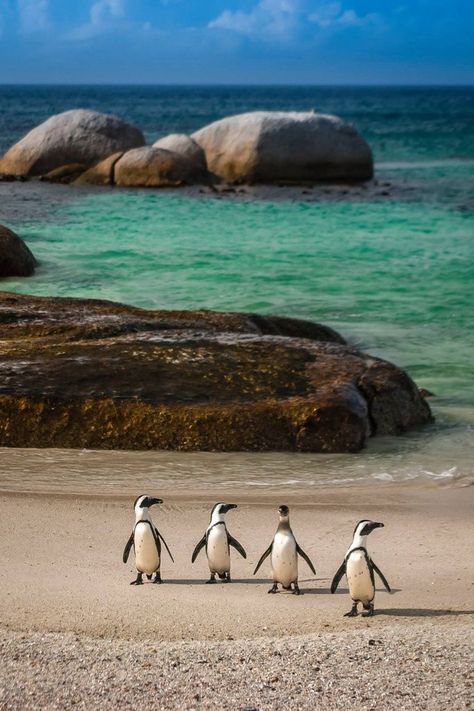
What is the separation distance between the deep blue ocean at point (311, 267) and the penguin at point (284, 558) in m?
2.15

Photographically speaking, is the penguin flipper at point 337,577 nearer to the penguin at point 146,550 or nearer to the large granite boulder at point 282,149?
the penguin at point 146,550

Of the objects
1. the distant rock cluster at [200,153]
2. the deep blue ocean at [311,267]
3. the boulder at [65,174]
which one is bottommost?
the deep blue ocean at [311,267]

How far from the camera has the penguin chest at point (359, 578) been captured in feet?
14.4

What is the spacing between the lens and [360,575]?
4387 millimetres

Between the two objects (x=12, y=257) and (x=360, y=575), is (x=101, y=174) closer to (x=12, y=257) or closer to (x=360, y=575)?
(x=12, y=257)

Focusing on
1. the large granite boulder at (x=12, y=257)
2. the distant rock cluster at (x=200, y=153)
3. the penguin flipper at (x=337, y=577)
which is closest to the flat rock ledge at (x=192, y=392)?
the penguin flipper at (x=337, y=577)

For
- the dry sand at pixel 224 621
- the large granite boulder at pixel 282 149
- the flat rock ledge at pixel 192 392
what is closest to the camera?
the dry sand at pixel 224 621

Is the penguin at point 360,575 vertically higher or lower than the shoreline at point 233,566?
higher

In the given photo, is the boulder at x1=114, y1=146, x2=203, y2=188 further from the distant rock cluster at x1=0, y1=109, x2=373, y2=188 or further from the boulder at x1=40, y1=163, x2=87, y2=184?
the boulder at x1=40, y1=163, x2=87, y2=184

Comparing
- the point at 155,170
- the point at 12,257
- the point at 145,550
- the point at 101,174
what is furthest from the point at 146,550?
the point at 101,174

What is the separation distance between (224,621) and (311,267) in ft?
42.2

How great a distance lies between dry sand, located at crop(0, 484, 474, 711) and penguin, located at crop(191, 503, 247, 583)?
73 mm

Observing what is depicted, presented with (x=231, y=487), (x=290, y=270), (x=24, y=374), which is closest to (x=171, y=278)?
(x=290, y=270)

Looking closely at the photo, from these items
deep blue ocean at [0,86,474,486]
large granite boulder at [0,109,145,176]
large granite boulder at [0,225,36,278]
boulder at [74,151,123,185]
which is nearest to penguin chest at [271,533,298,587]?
deep blue ocean at [0,86,474,486]
